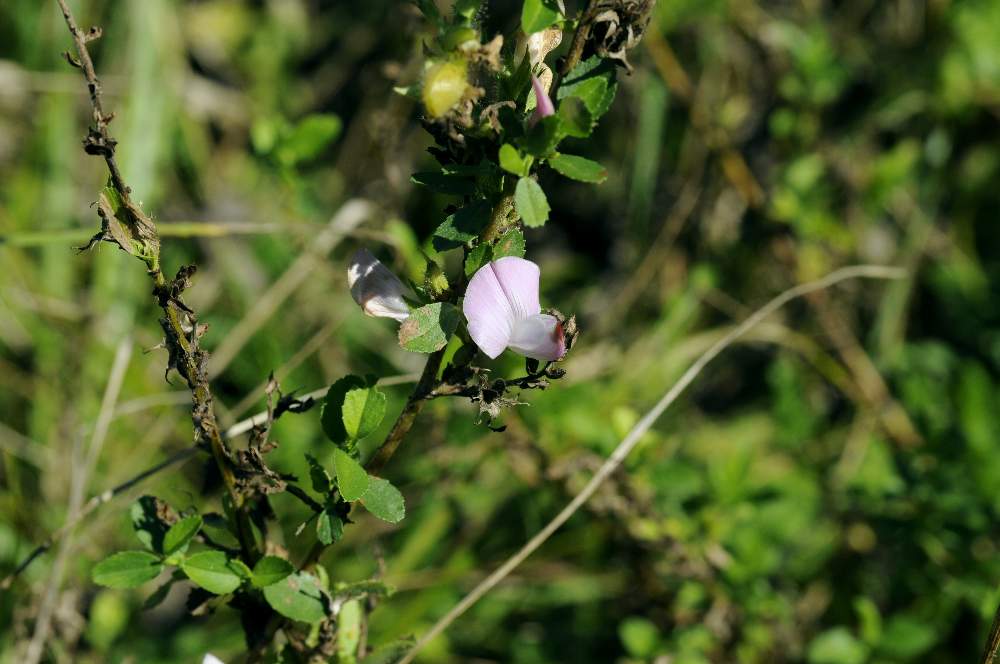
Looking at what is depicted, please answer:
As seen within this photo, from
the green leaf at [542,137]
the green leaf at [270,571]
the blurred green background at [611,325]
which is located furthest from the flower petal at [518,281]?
the blurred green background at [611,325]

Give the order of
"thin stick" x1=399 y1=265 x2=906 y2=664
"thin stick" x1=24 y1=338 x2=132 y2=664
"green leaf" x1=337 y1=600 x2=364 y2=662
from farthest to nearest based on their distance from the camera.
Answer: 1. "thin stick" x1=24 y1=338 x2=132 y2=664
2. "thin stick" x1=399 y1=265 x2=906 y2=664
3. "green leaf" x1=337 y1=600 x2=364 y2=662

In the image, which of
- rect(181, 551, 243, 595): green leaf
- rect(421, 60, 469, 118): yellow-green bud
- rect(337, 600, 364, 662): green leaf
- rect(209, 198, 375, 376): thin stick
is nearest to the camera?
rect(421, 60, 469, 118): yellow-green bud

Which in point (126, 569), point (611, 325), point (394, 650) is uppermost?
point (611, 325)

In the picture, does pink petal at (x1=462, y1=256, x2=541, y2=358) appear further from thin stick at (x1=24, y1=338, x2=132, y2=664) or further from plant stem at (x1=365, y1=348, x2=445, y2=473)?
thin stick at (x1=24, y1=338, x2=132, y2=664)

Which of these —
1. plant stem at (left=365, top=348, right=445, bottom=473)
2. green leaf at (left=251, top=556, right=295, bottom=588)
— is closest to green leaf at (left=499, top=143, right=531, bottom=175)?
plant stem at (left=365, top=348, right=445, bottom=473)

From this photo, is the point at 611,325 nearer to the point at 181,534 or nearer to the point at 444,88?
the point at 181,534

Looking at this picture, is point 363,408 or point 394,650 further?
point 394,650

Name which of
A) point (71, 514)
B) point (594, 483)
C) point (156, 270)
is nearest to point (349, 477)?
point (156, 270)
